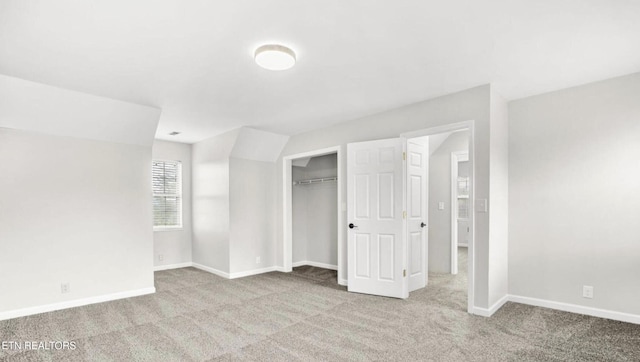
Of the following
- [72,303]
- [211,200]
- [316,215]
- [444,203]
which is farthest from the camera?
[316,215]

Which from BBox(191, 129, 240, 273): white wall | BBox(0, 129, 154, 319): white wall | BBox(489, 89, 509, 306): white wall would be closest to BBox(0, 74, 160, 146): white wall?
BBox(0, 129, 154, 319): white wall

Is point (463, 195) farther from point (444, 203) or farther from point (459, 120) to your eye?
point (459, 120)

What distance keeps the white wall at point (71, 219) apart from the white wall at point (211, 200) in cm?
125

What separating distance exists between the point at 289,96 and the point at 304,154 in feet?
6.09

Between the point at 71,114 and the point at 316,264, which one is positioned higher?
the point at 71,114

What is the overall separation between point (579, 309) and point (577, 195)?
48.7 inches

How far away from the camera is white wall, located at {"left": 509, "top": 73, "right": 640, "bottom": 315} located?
3219 mm

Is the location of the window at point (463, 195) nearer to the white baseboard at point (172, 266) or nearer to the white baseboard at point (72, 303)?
the white baseboard at point (172, 266)

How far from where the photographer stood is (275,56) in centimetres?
260

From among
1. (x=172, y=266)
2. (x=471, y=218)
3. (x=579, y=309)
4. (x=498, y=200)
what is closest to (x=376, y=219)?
(x=471, y=218)

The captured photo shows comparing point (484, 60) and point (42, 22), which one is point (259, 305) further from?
point (484, 60)

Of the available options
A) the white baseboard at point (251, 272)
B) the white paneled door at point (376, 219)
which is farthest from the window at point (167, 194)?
the white paneled door at point (376, 219)

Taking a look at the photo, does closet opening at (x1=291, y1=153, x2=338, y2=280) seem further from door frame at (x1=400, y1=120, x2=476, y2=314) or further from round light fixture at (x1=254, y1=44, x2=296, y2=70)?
round light fixture at (x1=254, y1=44, x2=296, y2=70)

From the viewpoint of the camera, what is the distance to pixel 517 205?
12.8ft
